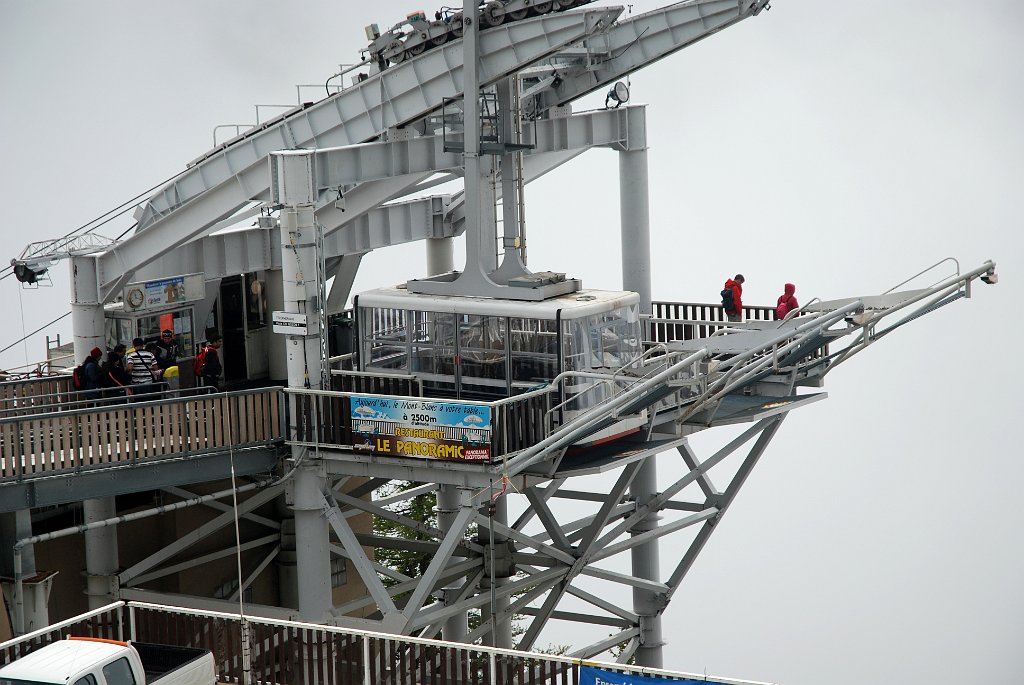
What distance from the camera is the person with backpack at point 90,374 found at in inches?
1462

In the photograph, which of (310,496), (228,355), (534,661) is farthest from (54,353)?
(534,661)

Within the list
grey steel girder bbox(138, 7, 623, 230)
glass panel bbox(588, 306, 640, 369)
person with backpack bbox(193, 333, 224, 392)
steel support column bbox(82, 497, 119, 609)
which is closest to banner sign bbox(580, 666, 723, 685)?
glass panel bbox(588, 306, 640, 369)

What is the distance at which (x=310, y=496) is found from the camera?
36375 millimetres

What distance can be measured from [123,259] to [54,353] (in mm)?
9652

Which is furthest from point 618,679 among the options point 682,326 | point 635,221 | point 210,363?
point 635,221

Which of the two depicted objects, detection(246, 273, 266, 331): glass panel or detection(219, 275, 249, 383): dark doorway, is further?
detection(246, 273, 266, 331): glass panel

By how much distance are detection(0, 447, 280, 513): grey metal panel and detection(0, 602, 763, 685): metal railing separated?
460 cm

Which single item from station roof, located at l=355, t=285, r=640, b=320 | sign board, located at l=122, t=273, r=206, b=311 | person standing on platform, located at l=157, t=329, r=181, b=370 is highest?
sign board, located at l=122, t=273, r=206, b=311

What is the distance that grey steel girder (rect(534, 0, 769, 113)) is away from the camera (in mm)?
37688

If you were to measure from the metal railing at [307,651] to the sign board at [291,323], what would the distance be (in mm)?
7202

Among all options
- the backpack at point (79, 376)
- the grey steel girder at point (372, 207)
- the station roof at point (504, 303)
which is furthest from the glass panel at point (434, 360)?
the backpack at point (79, 376)

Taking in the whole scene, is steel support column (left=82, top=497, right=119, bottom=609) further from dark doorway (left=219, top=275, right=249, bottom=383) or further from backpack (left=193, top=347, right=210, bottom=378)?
dark doorway (left=219, top=275, right=249, bottom=383)

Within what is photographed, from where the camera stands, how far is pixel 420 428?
34562mm

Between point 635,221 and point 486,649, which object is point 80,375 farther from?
point 486,649
